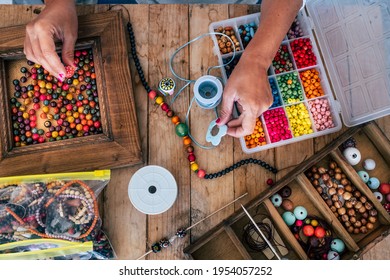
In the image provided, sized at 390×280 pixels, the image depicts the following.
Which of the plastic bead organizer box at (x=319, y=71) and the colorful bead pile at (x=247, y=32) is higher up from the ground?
the colorful bead pile at (x=247, y=32)

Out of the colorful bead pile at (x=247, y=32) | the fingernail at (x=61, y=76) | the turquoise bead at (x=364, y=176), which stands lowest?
the turquoise bead at (x=364, y=176)

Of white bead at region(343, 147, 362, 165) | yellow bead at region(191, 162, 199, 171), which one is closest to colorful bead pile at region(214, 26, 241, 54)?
yellow bead at region(191, 162, 199, 171)

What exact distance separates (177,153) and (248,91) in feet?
1.03

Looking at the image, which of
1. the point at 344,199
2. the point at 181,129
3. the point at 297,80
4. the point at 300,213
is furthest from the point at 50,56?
the point at 344,199

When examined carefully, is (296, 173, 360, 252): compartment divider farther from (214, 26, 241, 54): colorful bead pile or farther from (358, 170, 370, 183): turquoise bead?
(214, 26, 241, 54): colorful bead pile

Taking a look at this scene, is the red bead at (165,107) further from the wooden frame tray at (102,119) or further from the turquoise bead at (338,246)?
the turquoise bead at (338,246)

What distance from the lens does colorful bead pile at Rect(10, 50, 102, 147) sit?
1.15m

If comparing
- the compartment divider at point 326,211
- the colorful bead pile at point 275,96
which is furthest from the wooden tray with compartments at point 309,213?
the colorful bead pile at point 275,96

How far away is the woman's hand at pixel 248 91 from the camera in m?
1.02

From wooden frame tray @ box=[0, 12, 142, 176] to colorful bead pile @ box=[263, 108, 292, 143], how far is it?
0.43m

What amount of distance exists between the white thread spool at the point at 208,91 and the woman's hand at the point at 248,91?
0.08 meters

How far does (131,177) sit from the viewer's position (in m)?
1.14

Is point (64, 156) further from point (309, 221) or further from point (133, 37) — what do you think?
point (309, 221)

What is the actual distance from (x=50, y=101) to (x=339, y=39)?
977 mm
